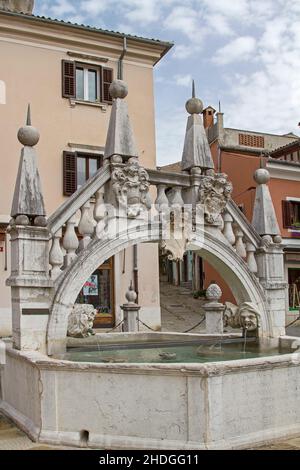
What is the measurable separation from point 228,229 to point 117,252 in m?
1.82

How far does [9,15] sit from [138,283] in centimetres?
979

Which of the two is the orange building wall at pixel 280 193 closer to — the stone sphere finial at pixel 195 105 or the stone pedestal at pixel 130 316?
the stone pedestal at pixel 130 316

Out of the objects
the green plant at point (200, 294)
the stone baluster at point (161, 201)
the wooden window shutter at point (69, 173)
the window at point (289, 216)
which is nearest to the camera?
the stone baluster at point (161, 201)

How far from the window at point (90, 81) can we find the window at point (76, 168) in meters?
2.03

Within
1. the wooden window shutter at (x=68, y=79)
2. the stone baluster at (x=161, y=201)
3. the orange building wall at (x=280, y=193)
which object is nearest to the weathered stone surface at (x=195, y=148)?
the stone baluster at (x=161, y=201)

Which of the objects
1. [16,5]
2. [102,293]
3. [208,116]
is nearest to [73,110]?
[16,5]

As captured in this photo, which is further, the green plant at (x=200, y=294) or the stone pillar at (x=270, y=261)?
the green plant at (x=200, y=294)

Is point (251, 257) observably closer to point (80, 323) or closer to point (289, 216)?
point (80, 323)

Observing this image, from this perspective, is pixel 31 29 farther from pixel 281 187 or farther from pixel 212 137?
pixel 212 137

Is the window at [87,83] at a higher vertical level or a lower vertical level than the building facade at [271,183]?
higher

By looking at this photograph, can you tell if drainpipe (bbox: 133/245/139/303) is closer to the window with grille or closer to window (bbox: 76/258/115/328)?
window (bbox: 76/258/115/328)

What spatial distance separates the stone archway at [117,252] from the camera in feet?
22.2

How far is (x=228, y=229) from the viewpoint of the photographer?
8078mm

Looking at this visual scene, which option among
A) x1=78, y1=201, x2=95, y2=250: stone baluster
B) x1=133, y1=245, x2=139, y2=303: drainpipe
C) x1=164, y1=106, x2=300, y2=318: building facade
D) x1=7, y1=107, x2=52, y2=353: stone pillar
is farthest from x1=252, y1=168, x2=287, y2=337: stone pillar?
x1=164, y1=106, x2=300, y2=318: building facade
